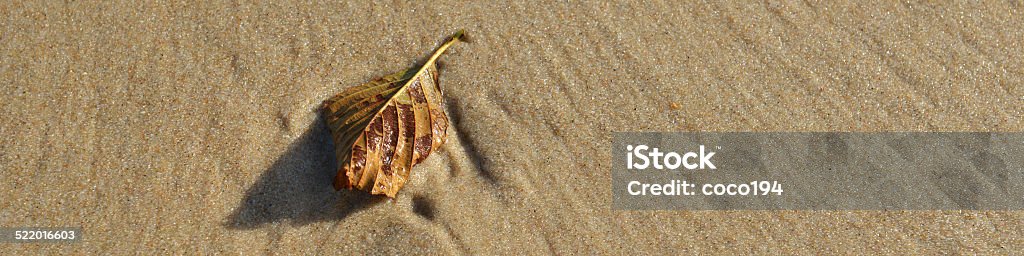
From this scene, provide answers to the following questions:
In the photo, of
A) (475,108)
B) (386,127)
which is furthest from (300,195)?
(475,108)

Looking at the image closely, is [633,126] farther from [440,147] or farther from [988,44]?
[988,44]

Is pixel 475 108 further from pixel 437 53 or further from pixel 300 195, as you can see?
pixel 300 195

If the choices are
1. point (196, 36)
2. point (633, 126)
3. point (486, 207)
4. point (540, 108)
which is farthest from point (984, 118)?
point (196, 36)

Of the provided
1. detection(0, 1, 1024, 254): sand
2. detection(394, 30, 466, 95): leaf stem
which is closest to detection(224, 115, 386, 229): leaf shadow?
detection(0, 1, 1024, 254): sand

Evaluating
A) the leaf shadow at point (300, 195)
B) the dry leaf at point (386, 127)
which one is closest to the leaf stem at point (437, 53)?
the dry leaf at point (386, 127)

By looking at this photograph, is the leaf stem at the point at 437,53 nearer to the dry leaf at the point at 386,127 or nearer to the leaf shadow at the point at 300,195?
the dry leaf at the point at 386,127

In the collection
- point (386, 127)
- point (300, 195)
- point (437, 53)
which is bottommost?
point (300, 195)

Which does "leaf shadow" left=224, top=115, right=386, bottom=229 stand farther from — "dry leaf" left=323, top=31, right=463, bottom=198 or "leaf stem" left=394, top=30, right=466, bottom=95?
"leaf stem" left=394, top=30, right=466, bottom=95
